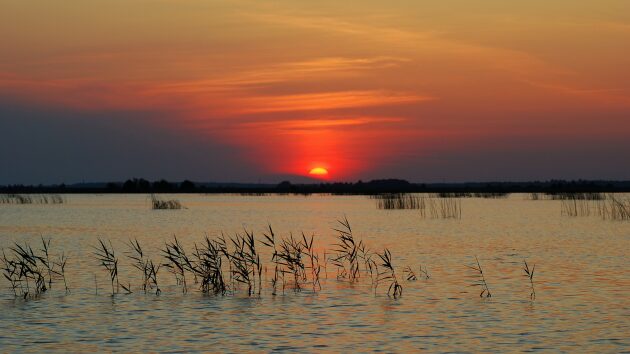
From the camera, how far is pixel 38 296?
20.9 m

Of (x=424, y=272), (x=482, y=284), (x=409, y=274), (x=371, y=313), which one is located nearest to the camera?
(x=371, y=313)

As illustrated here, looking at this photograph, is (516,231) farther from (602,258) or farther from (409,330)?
(409,330)

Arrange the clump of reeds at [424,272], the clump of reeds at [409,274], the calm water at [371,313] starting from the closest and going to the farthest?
the calm water at [371,313], the clump of reeds at [409,274], the clump of reeds at [424,272]

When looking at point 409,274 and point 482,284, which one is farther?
point 409,274

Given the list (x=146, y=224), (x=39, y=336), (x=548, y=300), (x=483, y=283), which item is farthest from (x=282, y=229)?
(x=39, y=336)

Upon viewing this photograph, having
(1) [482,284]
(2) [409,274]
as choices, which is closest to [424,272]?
A: (2) [409,274]

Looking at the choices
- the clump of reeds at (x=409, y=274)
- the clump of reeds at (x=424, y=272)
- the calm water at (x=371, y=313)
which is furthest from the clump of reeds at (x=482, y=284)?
the clump of reeds at (x=409, y=274)

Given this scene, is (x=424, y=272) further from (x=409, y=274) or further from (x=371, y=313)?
(x=371, y=313)

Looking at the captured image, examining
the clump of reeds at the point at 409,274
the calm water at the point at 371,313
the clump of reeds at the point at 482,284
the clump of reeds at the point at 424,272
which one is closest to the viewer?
the calm water at the point at 371,313

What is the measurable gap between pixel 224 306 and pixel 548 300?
7.51 m

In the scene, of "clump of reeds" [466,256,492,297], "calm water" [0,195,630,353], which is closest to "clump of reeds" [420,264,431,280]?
"calm water" [0,195,630,353]

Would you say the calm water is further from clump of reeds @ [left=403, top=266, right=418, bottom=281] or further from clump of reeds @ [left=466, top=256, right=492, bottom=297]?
clump of reeds @ [left=403, top=266, right=418, bottom=281]

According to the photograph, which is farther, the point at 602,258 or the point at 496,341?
the point at 602,258

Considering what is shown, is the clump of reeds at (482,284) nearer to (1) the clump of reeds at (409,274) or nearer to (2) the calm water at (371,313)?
(2) the calm water at (371,313)
